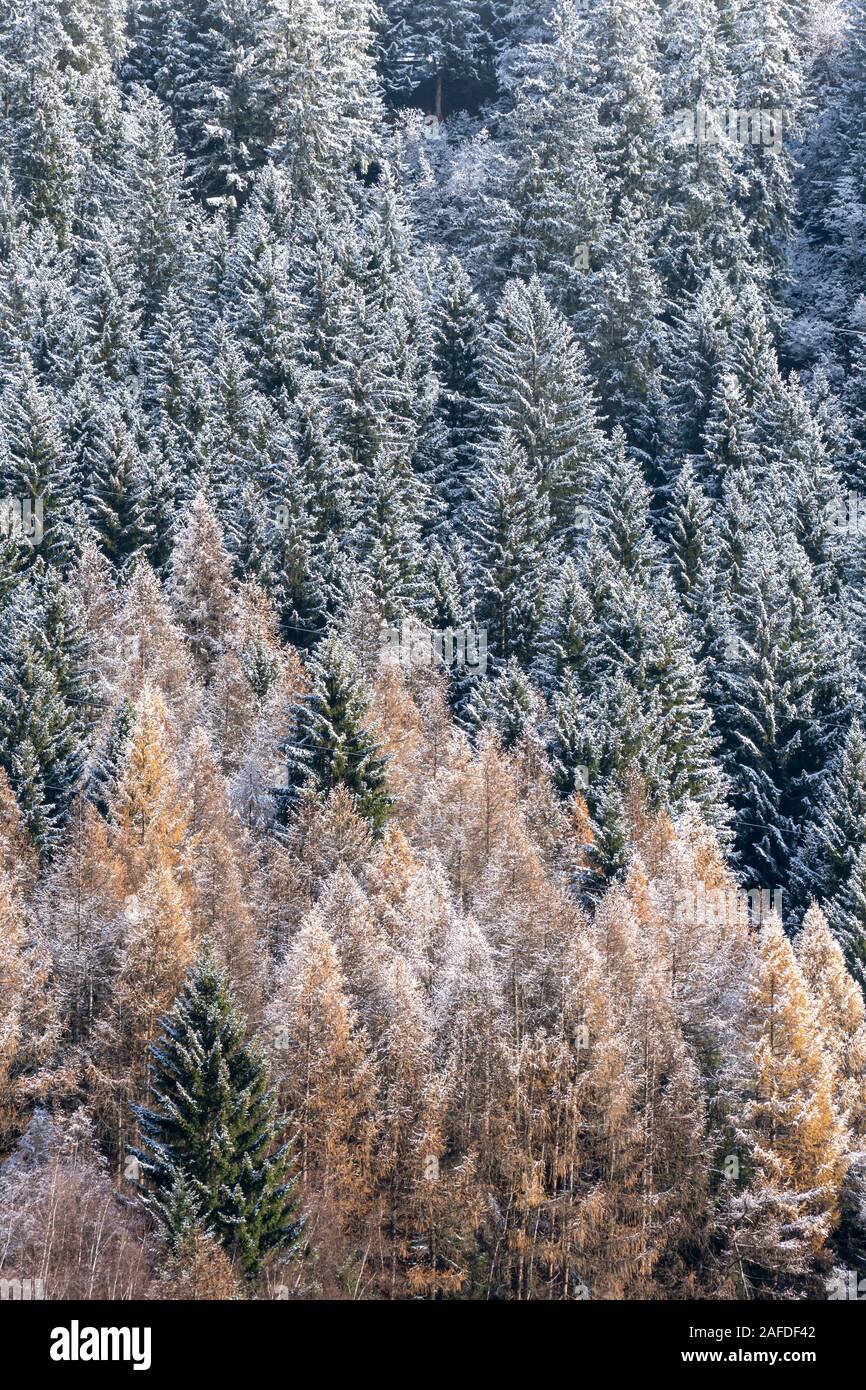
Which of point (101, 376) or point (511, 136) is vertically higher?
point (511, 136)

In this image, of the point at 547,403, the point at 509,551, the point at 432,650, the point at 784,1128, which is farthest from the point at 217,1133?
the point at 547,403

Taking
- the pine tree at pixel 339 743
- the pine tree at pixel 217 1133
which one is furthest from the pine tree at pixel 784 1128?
the pine tree at pixel 339 743

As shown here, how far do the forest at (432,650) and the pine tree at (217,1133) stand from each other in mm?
122

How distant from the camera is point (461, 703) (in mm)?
70750

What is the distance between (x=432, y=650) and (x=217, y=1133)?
103 ft

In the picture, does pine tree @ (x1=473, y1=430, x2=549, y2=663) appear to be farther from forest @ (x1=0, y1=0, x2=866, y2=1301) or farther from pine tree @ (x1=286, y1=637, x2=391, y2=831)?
pine tree @ (x1=286, y1=637, x2=391, y2=831)

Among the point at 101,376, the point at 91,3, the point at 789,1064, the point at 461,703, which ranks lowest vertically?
the point at 789,1064

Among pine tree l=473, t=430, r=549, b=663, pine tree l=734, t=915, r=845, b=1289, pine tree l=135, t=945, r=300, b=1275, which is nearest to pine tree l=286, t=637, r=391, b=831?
pine tree l=734, t=915, r=845, b=1289

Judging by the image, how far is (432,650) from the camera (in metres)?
72.2

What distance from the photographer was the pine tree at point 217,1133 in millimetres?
42875

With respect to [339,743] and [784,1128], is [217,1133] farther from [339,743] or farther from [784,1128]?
[339,743]

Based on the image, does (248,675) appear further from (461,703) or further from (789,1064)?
(789,1064)

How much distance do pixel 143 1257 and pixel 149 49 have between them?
89200 millimetres

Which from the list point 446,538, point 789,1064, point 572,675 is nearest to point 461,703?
point 572,675
